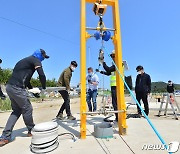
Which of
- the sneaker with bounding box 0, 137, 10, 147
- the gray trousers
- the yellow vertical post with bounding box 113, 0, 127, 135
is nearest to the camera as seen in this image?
the sneaker with bounding box 0, 137, 10, 147

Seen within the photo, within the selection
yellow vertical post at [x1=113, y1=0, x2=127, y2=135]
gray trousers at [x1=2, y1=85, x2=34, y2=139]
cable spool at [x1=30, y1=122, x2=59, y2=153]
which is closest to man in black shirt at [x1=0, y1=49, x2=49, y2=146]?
gray trousers at [x1=2, y1=85, x2=34, y2=139]

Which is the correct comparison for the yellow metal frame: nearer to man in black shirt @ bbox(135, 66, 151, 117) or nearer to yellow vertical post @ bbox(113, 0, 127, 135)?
yellow vertical post @ bbox(113, 0, 127, 135)

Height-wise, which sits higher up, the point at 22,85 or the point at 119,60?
the point at 119,60

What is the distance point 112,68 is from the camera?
183 inches

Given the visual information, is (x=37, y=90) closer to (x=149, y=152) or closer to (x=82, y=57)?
(x=82, y=57)

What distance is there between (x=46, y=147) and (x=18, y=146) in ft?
1.95

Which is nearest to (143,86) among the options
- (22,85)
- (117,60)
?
(117,60)

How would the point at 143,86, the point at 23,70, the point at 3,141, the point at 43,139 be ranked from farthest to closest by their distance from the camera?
1. the point at 143,86
2. the point at 23,70
3. the point at 3,141
4. the point at 43,139

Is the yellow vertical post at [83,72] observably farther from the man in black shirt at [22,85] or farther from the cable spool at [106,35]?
the man in black shirt at [22,85]

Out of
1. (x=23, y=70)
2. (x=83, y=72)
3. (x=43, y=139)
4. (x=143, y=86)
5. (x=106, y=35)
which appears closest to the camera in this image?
(x=43, y=139)

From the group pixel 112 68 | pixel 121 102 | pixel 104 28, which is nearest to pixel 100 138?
pixel 121 102

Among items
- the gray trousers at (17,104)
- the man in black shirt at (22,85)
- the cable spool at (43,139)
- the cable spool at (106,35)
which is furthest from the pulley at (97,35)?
the cable spool at (43,139)

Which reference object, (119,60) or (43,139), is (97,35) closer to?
(119,60)

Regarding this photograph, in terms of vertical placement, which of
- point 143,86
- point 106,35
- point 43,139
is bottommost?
point 43,139
